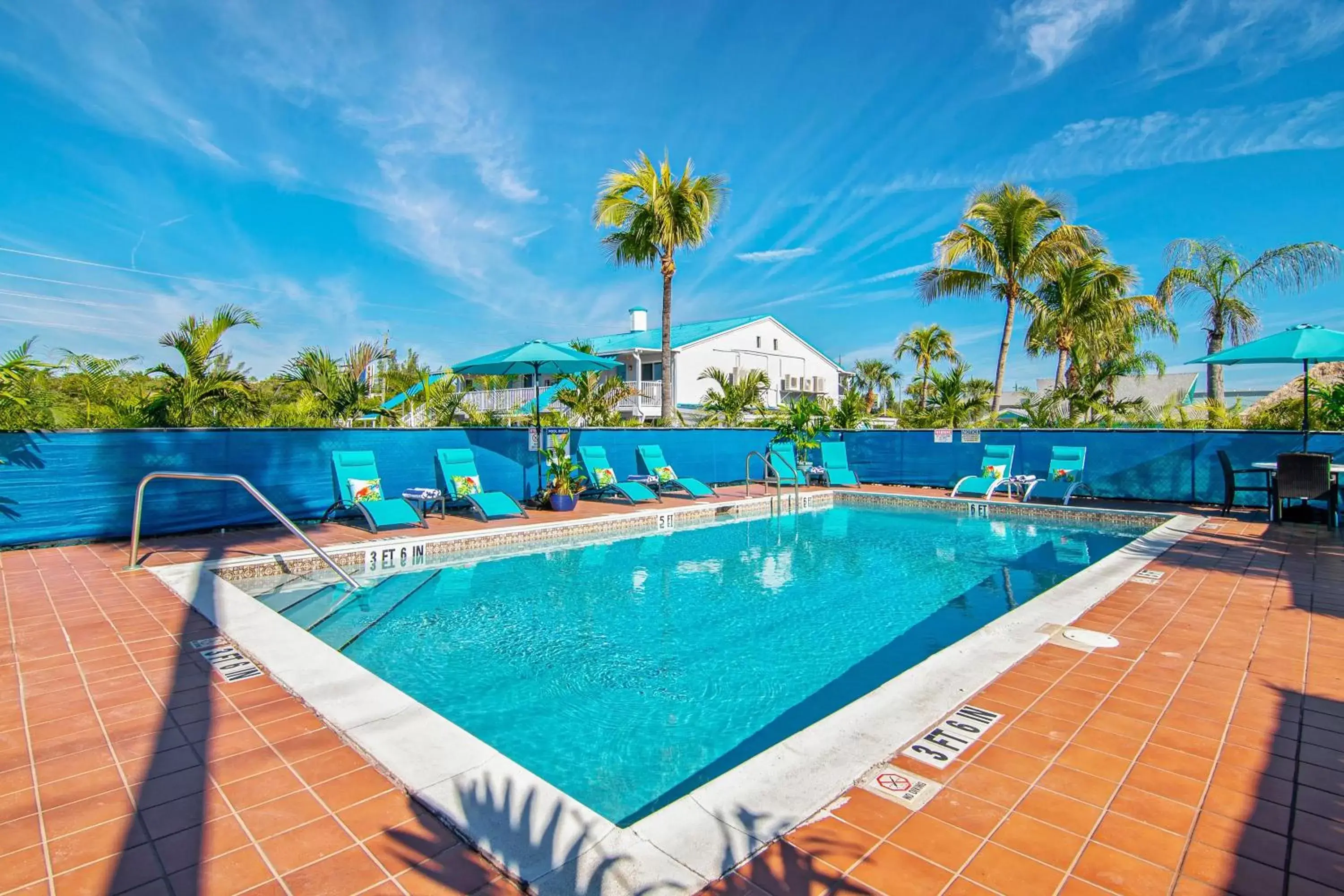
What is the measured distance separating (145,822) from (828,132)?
60.3 feet

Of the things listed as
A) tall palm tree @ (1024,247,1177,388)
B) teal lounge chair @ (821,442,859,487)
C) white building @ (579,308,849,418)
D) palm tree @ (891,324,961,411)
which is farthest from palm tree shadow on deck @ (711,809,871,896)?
palm tree @ (891,324,961,411)

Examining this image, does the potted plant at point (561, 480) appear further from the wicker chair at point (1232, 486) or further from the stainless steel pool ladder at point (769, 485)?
the wicker chair at point (1232, 486)

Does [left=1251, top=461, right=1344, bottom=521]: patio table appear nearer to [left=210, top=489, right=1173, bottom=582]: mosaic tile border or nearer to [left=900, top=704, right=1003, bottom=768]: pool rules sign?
[left=210, top=489, right=1173, bottom=582]: mosaic tile border

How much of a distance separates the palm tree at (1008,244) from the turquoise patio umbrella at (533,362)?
11107 millimetres

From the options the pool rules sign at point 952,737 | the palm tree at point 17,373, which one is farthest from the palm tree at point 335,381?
the pool rules sign at point 952,737

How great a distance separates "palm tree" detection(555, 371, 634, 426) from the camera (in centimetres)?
1628

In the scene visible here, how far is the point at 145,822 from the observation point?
7.64 feet

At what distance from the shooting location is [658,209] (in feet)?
50.3

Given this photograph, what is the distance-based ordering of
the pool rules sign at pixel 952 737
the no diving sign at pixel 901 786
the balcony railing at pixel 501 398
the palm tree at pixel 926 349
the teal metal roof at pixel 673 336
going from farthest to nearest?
1. the palm tree at pixel 926 349
2. the teal metal roof at pixel 673 336
3. the balcony railing at pixel 501 398
4. the pool rules sign at pixel 952 737
5. the no diving sign at pixel 901 786

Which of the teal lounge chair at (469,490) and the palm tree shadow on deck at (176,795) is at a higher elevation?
the teal lounge chair at (469,490)

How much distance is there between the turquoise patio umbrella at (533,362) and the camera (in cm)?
1066

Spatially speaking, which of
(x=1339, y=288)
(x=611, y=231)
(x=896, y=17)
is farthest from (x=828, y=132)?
(x=1339, y=288)

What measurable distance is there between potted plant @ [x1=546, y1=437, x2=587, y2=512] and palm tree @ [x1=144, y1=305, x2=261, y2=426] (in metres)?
4.73

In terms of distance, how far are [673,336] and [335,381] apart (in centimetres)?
2262
